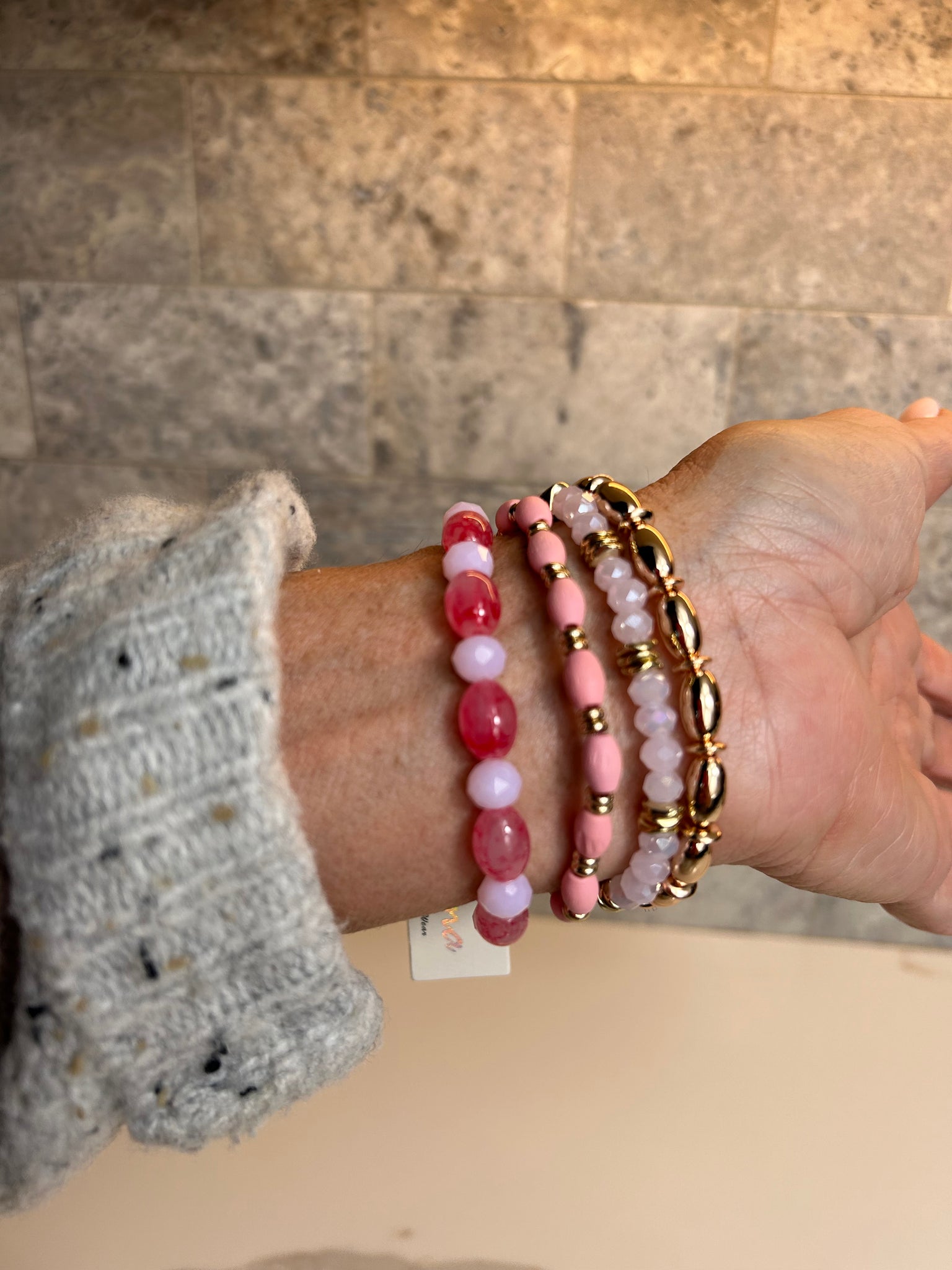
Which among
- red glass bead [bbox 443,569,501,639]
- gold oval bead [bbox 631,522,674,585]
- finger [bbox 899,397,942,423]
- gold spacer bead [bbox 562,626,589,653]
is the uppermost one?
finger [bbox 899,397,942,423]

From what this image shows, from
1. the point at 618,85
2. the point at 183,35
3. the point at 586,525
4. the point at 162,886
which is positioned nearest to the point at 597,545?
the point at 586,525

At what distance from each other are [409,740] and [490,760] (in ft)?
0.16

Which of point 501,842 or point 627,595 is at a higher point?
point 627,595

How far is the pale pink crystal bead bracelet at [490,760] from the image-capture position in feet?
1.51

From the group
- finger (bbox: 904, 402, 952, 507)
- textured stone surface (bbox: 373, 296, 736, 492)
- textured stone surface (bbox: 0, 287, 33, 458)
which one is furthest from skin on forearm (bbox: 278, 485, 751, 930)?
textured stone surface (bbox: 0, 287, 33, 458)

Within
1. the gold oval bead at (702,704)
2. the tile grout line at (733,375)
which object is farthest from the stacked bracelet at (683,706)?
the tile grout line at (733,375)

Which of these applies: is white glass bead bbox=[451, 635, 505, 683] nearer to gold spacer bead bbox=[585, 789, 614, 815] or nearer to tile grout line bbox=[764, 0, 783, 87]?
gold spacer bead bbox=[585, 789, 614, 815]

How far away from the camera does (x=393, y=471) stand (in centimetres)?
117

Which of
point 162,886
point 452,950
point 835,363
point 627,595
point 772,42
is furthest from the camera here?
point 835,363

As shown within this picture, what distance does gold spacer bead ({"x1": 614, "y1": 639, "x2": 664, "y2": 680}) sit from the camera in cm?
48

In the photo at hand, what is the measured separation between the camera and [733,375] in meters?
1.10

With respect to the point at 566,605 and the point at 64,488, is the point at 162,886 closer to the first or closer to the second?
the point at 566,605

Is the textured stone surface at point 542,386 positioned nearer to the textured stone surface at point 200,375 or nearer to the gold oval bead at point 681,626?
the textured stone surface at point 200,375

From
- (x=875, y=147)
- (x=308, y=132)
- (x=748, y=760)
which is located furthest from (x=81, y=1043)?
(x=875, y=147)
